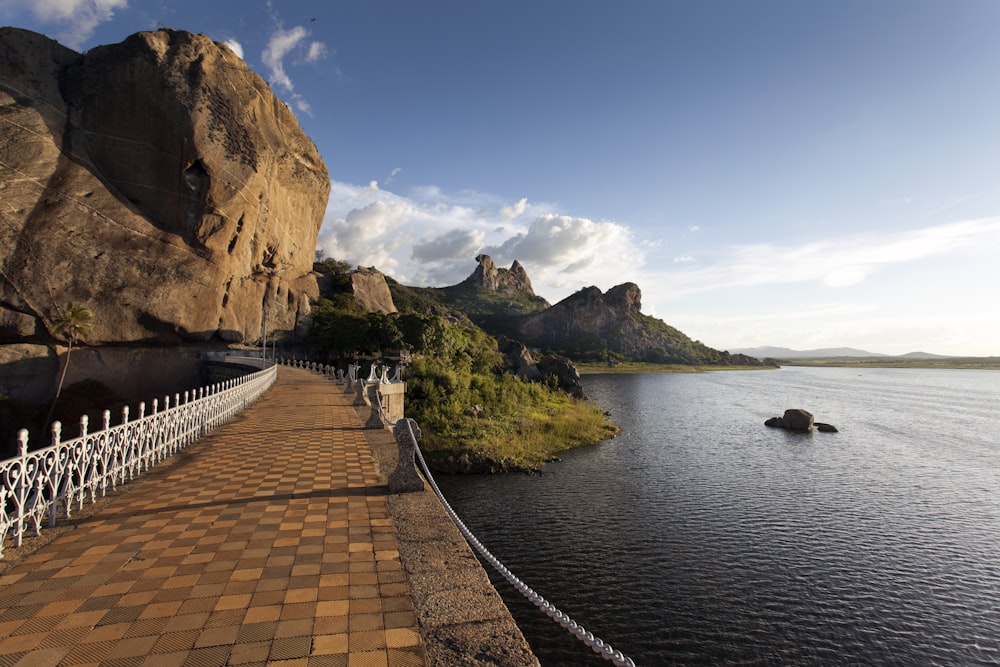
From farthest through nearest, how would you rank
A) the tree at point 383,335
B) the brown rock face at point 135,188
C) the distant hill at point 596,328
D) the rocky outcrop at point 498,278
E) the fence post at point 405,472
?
the rocky outcrop at point 498,278, the distant hill at point 596,328, the tree at point 383,335, the brown rock face at point 135,188, the fence post at point 405,472

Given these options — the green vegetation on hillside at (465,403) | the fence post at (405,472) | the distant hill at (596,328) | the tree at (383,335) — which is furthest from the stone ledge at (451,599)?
the distant hill at (596,328)

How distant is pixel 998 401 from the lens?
54531 mm

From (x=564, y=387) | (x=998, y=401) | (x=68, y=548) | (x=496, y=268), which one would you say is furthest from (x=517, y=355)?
(x=496, y=268)

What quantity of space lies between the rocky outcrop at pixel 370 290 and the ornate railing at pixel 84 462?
56.0m

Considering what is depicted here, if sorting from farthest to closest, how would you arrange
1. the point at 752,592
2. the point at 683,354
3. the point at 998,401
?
the point at 683,354 < the point at 998,401 < the point at 752,592

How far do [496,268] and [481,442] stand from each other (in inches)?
6533

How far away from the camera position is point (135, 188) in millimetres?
40562

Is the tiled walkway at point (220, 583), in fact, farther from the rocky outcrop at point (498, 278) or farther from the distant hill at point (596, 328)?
the rocky outcrop at point (498, 278)

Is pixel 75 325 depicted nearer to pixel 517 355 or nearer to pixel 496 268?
pixel 517 355

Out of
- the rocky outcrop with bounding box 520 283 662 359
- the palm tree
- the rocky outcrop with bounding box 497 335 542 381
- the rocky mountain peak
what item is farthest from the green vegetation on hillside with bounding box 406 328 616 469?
the rocky mountain peak

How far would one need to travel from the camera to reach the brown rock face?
3531 centimetres

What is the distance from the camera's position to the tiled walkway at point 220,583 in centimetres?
334

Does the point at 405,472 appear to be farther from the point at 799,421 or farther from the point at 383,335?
the point at 383,335

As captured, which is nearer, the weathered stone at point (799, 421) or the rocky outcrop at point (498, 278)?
the weathered stone at point (799, 421)
